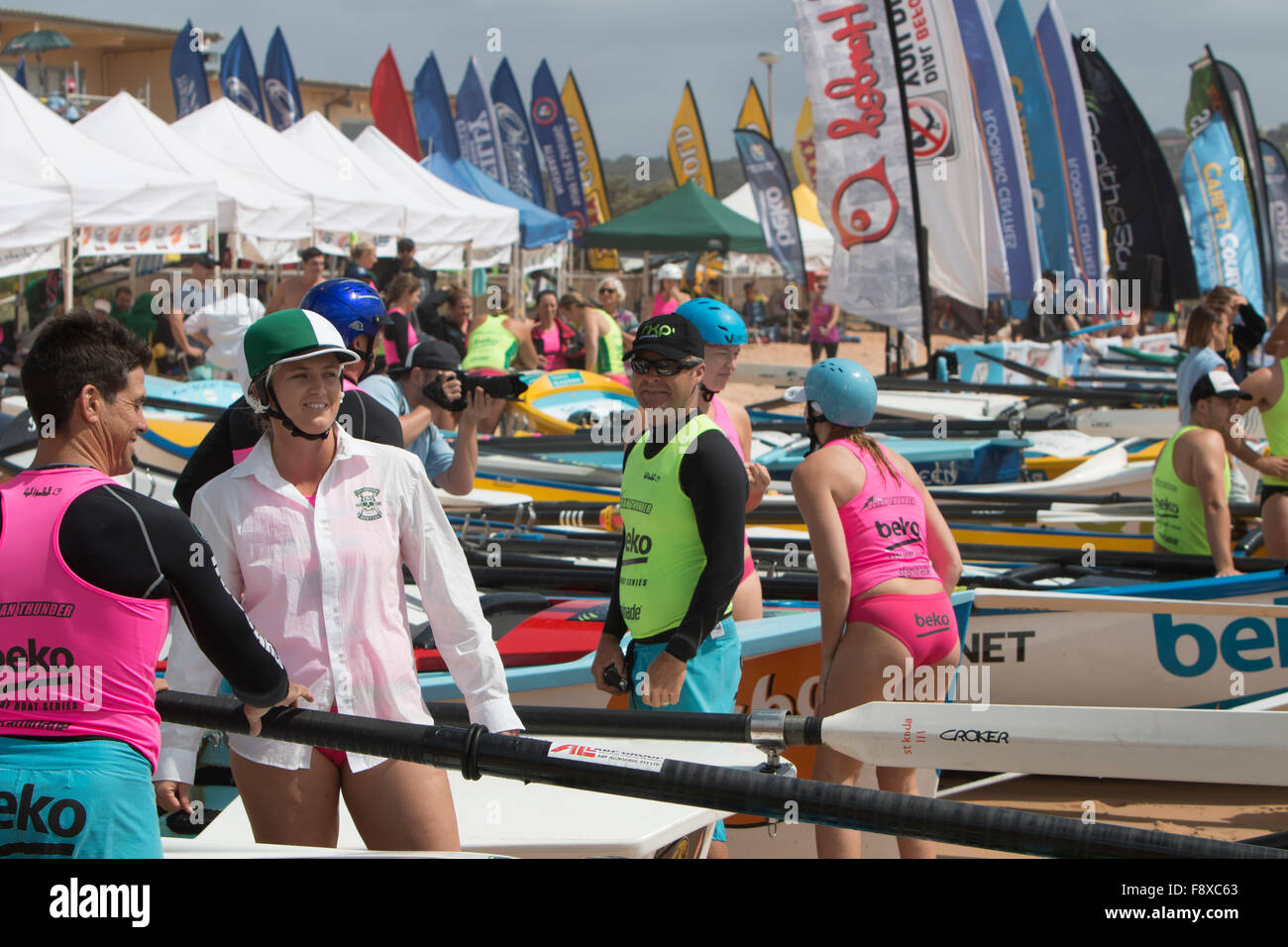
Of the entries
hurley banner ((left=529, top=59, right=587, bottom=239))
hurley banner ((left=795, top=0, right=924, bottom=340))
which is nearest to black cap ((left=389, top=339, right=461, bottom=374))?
hurley banner ((left=795, top=0, right=924, bottom=340))

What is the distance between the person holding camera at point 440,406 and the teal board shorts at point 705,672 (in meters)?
1.14

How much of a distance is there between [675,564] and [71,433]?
5.76ft

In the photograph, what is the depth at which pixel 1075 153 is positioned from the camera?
1922cm

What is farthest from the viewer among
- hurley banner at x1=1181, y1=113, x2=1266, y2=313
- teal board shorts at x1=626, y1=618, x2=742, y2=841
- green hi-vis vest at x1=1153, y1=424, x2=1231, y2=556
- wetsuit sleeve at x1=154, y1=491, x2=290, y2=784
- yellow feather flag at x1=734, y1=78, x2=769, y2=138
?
yellow feather flag at x1=734, y1=78, x2=769, y2=138

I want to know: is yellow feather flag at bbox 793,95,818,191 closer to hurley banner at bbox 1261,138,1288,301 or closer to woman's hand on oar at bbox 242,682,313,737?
hurley banner at bbox 1261,138,1288,301

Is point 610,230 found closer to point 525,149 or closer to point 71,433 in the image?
point 525,149

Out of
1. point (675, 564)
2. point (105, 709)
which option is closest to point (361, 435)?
point (675, 564)

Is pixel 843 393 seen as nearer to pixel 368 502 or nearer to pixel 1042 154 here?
pixel 368 502

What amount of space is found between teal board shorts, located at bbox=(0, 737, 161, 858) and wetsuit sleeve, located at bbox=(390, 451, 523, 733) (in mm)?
774

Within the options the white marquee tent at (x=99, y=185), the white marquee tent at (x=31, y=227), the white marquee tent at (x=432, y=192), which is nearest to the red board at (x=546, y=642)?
the white marquee tent at (x=31, y=227)

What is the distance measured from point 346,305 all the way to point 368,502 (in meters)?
1.10

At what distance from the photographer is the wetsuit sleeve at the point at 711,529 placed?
3416 millimetres

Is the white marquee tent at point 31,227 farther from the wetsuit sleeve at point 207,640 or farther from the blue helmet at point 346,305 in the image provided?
the wetsuit sleeve at point 207,640

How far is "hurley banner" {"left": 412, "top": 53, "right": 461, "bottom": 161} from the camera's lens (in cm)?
2620
